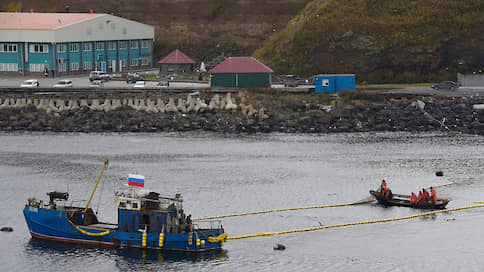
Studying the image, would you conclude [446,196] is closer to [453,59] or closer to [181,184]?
[181,184]

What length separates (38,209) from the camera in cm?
6228

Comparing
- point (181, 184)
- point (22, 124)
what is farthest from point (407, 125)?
point (22, 124)

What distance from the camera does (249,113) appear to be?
113 metres

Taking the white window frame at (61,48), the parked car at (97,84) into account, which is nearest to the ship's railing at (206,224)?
the parked car at (97,84)

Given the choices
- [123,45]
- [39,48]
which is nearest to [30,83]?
[39,48]

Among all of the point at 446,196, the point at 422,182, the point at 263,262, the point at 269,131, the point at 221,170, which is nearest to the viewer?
the point at 263,262

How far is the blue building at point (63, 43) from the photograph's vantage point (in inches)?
5595

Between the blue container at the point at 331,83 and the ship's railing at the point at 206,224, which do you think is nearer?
the ship's railing at the point at 206,224

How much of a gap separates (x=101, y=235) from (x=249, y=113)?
177 ft

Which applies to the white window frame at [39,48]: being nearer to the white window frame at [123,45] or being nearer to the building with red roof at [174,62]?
the white window frame at [123,45]

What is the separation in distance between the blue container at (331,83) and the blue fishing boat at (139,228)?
2384 inches

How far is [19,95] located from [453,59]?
65.2 metres

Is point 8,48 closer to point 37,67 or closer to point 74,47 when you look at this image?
point 37,67

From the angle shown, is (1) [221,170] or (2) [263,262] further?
(1) [221,170]
